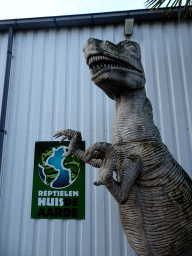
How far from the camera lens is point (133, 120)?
52.4 inches

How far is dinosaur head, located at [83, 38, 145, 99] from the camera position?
1267 mm

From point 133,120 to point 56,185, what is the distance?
137 cm

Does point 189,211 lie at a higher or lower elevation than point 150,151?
lower

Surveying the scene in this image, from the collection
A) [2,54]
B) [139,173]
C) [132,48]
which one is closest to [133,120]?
[139,173]

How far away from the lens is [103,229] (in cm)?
216

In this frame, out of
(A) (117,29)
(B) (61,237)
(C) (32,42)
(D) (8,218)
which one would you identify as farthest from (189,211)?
(C) (32,42)

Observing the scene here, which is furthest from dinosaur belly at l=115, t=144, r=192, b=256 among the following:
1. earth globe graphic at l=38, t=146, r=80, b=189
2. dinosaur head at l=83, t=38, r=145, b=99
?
earth globe graphic at l=38, t=146, r=80, b=189

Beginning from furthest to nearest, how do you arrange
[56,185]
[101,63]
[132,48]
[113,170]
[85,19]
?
1. [85,19]
2. [56,185]
3. [132,48]
4. [101,63]
5. [113,170]

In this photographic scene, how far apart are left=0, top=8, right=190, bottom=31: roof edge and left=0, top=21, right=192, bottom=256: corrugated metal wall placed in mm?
77

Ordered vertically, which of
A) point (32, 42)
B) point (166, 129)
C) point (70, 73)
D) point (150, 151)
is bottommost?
point (150, 151)

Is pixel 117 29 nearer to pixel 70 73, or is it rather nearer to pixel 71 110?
pixel 70 73

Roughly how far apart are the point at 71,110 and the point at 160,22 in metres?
1.55

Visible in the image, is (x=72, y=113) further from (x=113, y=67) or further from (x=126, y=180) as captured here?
(x=126, y=180)

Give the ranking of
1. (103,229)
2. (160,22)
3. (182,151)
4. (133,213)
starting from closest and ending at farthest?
(133,213)
(103,229)
(182,151)
(160,22)
